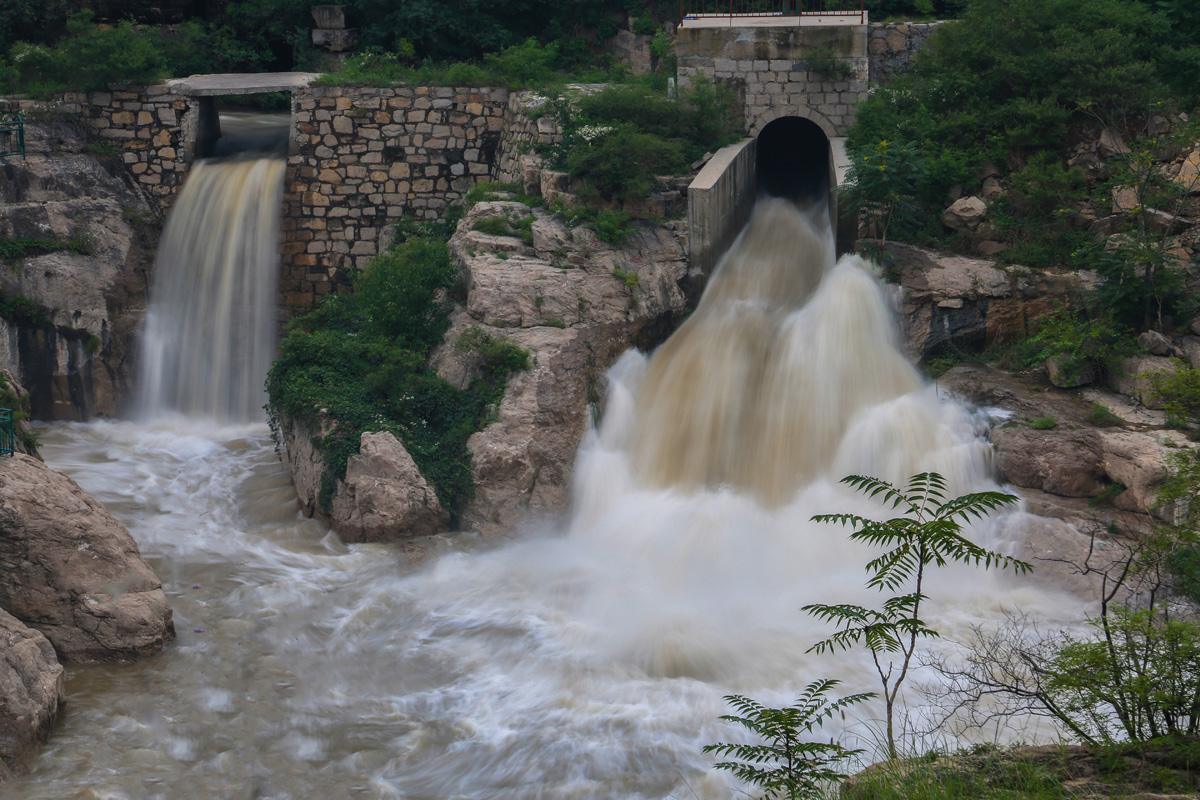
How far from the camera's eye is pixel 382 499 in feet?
37.8

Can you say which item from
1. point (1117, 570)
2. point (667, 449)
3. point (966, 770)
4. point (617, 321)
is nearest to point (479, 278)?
point (617, 321)

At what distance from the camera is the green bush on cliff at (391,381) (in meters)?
12.0

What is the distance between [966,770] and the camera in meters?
5.39

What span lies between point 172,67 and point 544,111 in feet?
24.7

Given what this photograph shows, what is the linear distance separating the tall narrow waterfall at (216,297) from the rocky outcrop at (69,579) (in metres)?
6.28

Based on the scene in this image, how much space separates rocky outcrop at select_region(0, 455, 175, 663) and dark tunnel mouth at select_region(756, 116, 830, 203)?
12843mm

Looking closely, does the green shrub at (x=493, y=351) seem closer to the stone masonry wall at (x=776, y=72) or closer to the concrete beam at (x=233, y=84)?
the concrete beam at (x=233, y=84)

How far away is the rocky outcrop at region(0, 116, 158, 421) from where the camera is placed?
14.8m

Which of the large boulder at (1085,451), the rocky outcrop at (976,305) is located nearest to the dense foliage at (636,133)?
the rocky outcrop at (976,305)

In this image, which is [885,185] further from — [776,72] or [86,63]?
[86,63]

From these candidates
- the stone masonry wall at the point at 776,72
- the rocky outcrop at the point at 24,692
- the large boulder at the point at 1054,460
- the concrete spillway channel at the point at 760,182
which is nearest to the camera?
the rocky outcrop at the point at 24,692

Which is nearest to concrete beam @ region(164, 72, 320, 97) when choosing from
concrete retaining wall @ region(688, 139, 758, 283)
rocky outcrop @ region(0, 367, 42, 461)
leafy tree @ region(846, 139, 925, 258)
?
concrete retaining wall @ region(688, 139, 758, 283)

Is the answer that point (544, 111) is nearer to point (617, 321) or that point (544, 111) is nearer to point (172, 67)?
point (617, 321)

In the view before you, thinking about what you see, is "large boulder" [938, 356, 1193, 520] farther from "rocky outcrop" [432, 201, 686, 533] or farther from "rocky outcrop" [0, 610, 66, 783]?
"rocky outcrop" [0, 610, 66, 783]
